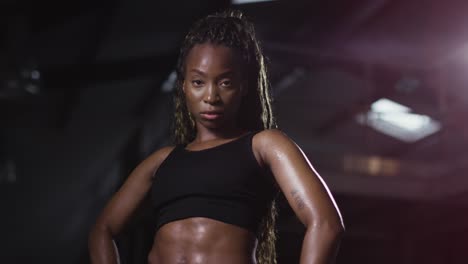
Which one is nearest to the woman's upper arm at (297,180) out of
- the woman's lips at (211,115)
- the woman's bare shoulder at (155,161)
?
the woman's lips at (211,115)

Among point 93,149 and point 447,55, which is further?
point 93,149

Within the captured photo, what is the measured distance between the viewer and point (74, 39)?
6.48m

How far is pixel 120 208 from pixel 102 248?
13cm

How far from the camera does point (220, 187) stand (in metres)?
1.73

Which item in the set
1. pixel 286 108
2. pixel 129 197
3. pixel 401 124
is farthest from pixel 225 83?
pixel 401 124

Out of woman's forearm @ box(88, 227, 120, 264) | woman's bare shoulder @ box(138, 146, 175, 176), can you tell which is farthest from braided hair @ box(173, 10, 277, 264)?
woman's forearm @ box(88, 227, 120, 264)

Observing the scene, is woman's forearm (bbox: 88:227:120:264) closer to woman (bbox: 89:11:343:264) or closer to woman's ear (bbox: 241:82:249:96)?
woman (bbox: 89:11:343:264)

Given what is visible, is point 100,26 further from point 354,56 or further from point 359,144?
point 359,144

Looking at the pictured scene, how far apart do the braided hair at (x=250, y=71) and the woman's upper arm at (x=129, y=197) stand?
283 millimetres

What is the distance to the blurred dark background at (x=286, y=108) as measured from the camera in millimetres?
5734

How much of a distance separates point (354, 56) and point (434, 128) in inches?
116

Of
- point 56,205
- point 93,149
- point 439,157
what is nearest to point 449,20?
point 439,157

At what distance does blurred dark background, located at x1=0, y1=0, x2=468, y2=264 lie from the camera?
573 cm

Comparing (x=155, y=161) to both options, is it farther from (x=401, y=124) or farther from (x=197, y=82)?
(x=401, y=124)
